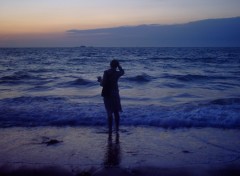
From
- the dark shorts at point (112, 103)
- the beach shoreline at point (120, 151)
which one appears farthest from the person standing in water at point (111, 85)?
the beach shoreline at point (120, 151)

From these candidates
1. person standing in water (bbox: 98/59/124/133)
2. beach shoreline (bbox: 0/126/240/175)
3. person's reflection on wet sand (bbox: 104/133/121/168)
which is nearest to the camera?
beach shoreline (bbox: 0/126/240/175)

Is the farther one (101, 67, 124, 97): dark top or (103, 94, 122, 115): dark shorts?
(103, 94, 122, 115): dark shorts

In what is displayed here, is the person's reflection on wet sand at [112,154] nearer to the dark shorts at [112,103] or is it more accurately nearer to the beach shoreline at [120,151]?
the beach shoreline at [120,151]

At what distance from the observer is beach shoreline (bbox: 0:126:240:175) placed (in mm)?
5242

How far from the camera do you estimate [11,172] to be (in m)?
5.14

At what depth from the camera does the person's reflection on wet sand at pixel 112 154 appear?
5.56 meters

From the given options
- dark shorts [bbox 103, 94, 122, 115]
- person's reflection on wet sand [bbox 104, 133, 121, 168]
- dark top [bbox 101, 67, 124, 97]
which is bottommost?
person's reflection on wet sand [bbox 104, 133, 121, 168]

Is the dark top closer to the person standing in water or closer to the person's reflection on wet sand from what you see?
the person standing in water

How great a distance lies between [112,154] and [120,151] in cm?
23

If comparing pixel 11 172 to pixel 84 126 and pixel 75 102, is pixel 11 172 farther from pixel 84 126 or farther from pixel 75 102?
pixel 75 102

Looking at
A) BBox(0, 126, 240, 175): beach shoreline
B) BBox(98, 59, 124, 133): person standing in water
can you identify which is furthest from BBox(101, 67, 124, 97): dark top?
BBox(0, 126, 240, 175): beach shoreline

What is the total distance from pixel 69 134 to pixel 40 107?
3.89 meters

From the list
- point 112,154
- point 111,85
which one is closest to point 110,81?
point 111,85

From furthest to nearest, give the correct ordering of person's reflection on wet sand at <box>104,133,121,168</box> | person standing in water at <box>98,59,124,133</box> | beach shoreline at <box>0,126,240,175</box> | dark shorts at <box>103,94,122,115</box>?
dark shorts at <box>103,94,122,115</box> → person standing in water at <box>98,59,124,133</box> → person's reflection on wet sand at <box>104,133,121,168</box> → beach shoreline at <box>0,126,240,175</box>
